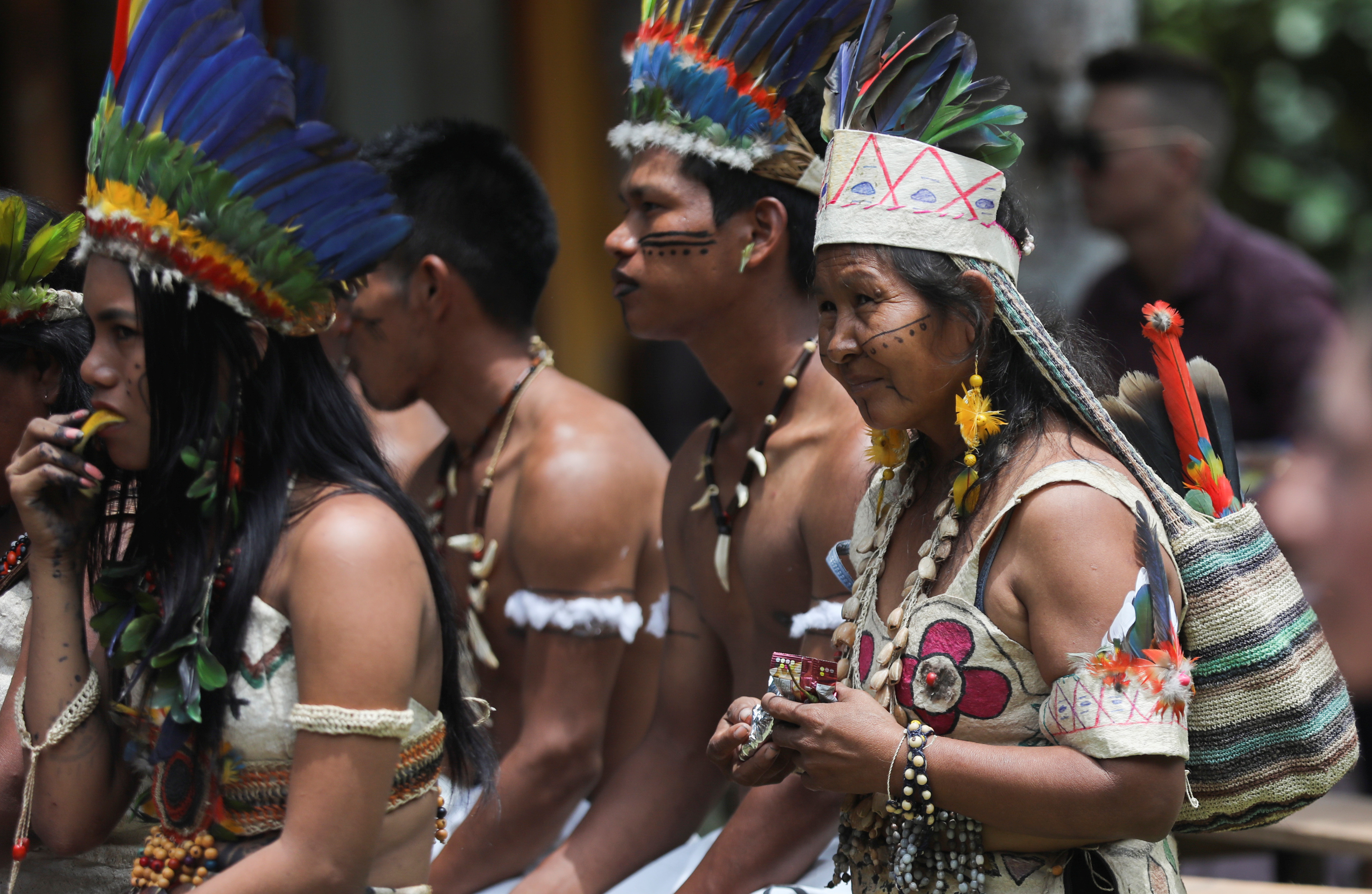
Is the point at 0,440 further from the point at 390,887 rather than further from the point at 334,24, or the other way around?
the point at 334,24

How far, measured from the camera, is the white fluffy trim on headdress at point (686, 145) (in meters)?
3.06

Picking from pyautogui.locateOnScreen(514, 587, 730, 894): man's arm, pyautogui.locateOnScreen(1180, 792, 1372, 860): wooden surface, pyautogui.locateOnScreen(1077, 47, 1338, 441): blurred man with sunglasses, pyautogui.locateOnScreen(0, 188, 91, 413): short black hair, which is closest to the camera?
pyautogui.locateOnScreen(0, 188, 91, 413): short black hair

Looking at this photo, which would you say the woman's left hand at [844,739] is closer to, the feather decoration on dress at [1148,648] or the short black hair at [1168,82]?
the feather decoration on dress at [1148,648]

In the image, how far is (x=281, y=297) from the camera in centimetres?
239

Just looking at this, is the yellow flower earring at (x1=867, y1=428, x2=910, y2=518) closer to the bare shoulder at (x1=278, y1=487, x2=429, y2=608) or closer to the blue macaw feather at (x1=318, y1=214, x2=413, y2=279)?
the bare shoulder at (x1=278, y1=487, x2=429, y2=608)

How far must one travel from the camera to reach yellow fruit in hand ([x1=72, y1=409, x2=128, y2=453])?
238 centimetres

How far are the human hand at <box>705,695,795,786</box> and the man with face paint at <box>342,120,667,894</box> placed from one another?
1.15 metres

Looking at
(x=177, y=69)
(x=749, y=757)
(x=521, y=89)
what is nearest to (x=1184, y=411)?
(x=749, y=757)

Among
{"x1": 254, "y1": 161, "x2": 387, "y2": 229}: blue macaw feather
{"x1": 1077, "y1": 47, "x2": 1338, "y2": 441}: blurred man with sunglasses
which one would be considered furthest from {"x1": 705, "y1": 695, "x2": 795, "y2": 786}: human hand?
{"x1": 1077, "y1": 47, "x2": 1338, "y2": 441}: blurred man with sunglasses

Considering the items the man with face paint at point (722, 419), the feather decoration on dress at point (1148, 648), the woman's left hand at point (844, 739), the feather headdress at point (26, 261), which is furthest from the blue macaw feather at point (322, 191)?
the feather decoration on dress at point (1148, 648)

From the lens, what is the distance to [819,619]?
2766mm

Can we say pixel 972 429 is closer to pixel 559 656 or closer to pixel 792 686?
pixel 792 686

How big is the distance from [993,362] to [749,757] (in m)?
0.77

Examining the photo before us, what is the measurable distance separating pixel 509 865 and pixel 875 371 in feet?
6.11
